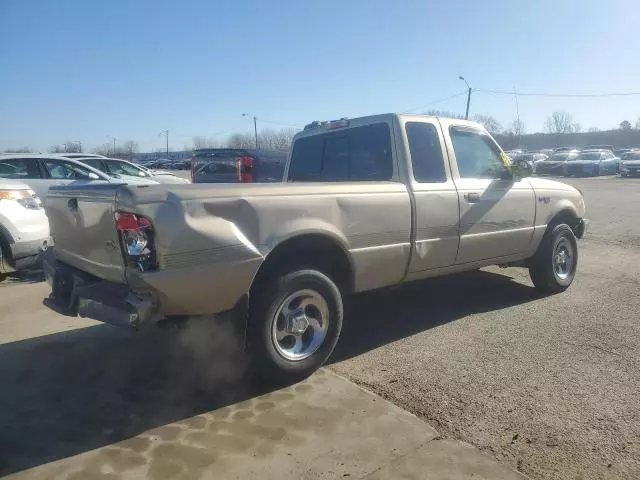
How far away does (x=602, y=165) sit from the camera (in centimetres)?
3491

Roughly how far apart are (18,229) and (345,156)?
4211 millimetres

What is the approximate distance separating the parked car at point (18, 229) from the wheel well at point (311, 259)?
12.6ft

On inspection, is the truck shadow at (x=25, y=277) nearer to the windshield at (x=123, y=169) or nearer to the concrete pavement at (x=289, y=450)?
the concrete pavement at (x=289, y=450)

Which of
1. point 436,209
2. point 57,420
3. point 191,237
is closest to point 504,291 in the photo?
point 436,209

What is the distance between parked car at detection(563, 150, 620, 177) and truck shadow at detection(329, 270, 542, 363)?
3109cm

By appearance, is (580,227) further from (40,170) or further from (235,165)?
(40,170)

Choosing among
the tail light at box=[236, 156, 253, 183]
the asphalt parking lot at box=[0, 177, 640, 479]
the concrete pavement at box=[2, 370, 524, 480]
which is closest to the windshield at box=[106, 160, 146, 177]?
the tail light at box=[236, 156, 253, 183]

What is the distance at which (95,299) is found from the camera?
3.52 m

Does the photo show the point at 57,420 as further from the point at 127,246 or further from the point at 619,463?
the point at 619,463

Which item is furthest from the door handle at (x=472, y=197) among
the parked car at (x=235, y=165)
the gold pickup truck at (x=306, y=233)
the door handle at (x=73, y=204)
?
the parked car at (x=235, y=165)

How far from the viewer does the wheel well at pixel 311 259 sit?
384cm

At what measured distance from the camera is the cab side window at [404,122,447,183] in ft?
16.0

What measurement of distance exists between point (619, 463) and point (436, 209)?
98.2 inches

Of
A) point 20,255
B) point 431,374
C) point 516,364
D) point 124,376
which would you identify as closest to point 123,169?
point 20,255
